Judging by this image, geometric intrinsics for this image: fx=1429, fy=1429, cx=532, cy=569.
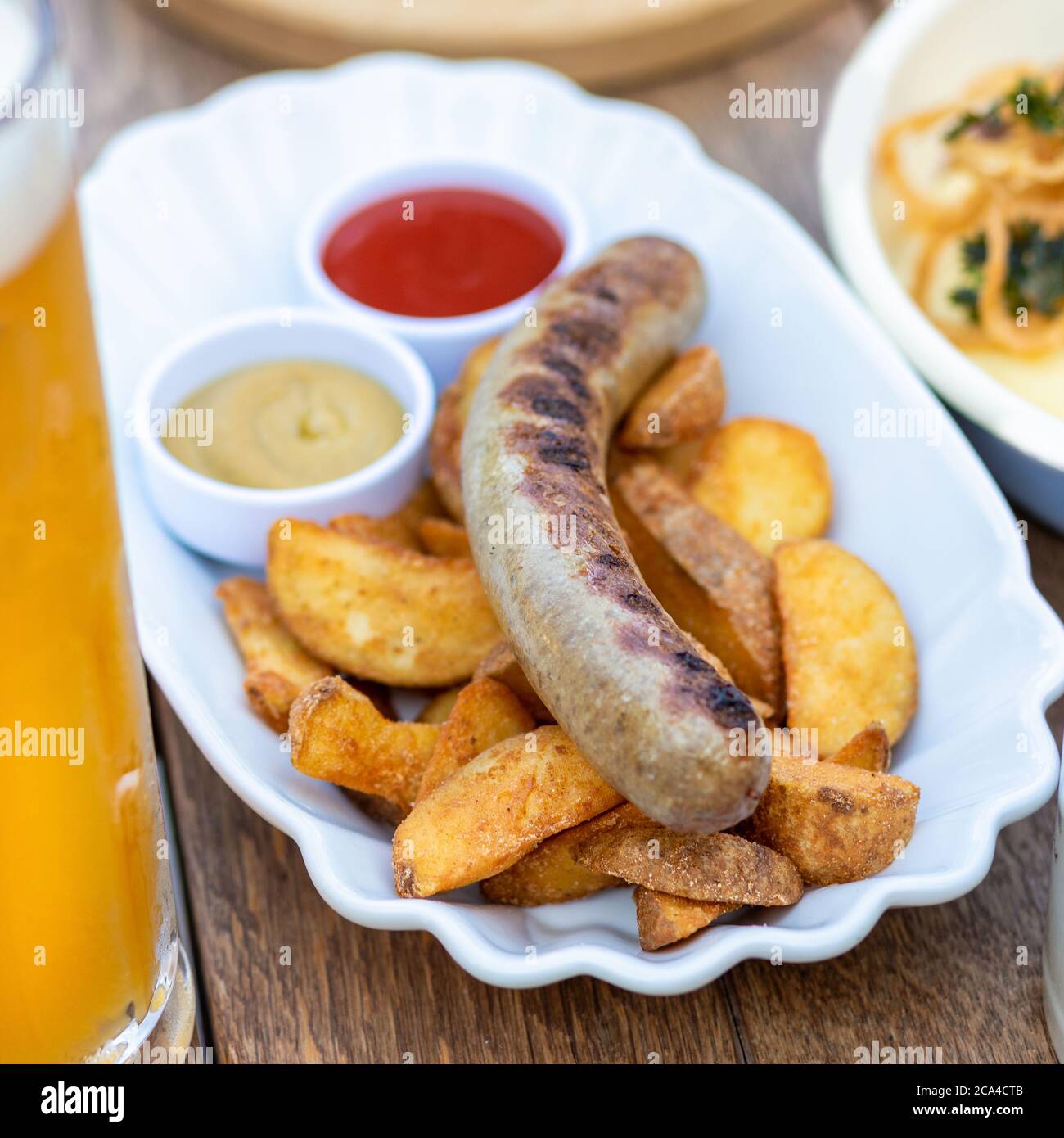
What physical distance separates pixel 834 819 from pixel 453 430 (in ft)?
2.73

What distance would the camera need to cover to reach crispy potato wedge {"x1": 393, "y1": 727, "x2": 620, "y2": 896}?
1503mm

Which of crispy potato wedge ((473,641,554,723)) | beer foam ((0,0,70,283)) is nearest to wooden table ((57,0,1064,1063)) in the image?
crispy potato wedge ((473,641,554,723))

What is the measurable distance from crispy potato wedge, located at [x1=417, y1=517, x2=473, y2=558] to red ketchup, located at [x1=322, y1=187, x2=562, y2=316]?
61 centimetres

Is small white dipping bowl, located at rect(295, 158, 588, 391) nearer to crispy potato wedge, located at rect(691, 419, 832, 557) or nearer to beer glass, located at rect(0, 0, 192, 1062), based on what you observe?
crispy potato wedge, located at rect(691, 419, 832, 557)

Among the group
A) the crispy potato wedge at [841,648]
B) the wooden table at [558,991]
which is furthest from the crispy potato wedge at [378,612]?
the crispy potato wedge at [841,648]

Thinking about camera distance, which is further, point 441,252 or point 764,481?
point 441,252

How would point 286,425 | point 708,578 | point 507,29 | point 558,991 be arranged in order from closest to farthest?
1. point 558,991
2. point 708,578
3. point 286,425
4. point 507,29

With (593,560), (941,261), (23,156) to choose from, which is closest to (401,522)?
(593,560)

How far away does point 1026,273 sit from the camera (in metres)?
2.46

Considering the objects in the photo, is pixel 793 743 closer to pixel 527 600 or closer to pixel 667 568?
pixel 667 568

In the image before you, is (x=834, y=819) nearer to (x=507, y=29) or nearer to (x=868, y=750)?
(x=868, y=750)

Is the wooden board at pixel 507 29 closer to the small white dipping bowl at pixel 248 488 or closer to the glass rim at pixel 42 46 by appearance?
the small white dipping bowl at pixel 248 488
